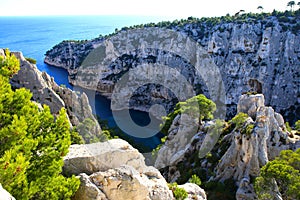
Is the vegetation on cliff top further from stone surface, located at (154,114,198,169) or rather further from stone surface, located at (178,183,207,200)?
stone surface, located at (154,114,198,169)

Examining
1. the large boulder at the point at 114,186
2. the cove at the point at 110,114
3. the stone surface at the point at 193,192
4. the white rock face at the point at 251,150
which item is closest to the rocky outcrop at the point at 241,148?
the white rock face at the point at 251,150

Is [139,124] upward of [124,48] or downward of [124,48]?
downward

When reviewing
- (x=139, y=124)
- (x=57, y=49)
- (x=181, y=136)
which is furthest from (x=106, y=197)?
(x=57, y=49)

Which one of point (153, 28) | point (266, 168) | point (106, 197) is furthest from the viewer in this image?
point (153, 28)

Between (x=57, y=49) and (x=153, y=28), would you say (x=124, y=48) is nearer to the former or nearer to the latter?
(x=153, y=28)

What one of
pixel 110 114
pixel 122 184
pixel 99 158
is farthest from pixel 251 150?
pixel 110 114

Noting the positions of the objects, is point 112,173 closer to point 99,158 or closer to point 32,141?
point 99,158
